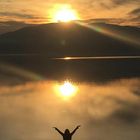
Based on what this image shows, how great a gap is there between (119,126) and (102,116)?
345cm

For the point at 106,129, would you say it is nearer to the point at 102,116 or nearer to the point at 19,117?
the point at 102,116

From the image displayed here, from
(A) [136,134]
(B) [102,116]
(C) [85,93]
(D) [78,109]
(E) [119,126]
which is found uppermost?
(C) [85,93]

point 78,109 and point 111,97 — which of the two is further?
point 111,97

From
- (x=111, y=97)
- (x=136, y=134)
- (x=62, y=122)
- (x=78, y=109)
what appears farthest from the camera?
(x=111, y=97)

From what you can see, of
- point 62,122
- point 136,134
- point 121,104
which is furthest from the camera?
point 121,104

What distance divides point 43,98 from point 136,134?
17723 millimetres

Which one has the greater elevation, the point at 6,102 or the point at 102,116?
the point at 6,102

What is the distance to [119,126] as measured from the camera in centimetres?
2711

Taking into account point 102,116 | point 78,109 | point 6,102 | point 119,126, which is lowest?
point 119,126

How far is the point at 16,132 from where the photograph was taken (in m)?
25.4

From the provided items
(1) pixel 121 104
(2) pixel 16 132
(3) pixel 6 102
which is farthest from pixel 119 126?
(3) pixel 6 102

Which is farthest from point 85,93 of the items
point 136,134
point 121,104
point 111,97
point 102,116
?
point 136,134

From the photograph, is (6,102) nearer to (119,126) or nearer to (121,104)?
(121,104)

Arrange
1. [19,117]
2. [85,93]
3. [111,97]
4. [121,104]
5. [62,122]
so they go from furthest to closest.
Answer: [85,93] → [111,97] → [121,104] → [19,117] → [62,122]
